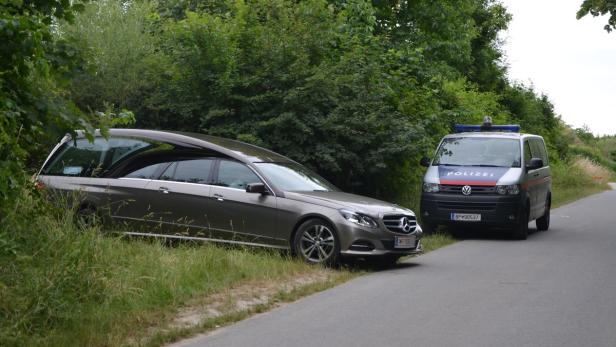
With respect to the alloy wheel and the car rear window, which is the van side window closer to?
the alloy wheel

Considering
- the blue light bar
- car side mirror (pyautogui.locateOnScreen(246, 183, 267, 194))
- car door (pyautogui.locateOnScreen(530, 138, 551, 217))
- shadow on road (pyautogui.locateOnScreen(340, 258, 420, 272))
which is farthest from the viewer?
the blue light bar

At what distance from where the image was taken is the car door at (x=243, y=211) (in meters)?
A: 12.6

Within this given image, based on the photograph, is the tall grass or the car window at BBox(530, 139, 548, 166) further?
the car window at BBox(530, 139, 548, 166)

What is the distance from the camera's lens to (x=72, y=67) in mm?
7930

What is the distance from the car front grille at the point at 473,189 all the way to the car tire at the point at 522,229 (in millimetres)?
749

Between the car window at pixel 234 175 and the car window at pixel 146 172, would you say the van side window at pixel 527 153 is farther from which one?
the car window at pixel 146 172

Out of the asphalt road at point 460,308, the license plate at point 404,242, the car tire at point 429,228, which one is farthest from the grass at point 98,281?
the car tire at point 429,228

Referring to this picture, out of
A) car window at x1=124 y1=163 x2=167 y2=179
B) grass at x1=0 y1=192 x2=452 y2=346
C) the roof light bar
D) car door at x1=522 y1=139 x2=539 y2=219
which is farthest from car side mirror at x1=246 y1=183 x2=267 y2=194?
the roof light bar

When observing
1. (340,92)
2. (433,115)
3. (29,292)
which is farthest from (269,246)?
(433,115)

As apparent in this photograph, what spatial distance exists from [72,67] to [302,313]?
126 inches

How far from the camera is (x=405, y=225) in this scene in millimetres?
12891

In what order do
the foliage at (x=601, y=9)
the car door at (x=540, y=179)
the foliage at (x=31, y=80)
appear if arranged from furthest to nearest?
the foliage at (x=601, y=9) → the car door at (x=540, y=179) → the foliage at (x=31, y=80)

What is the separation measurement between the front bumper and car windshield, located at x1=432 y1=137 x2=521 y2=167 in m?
6.12

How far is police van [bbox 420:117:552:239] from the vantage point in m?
17.4
